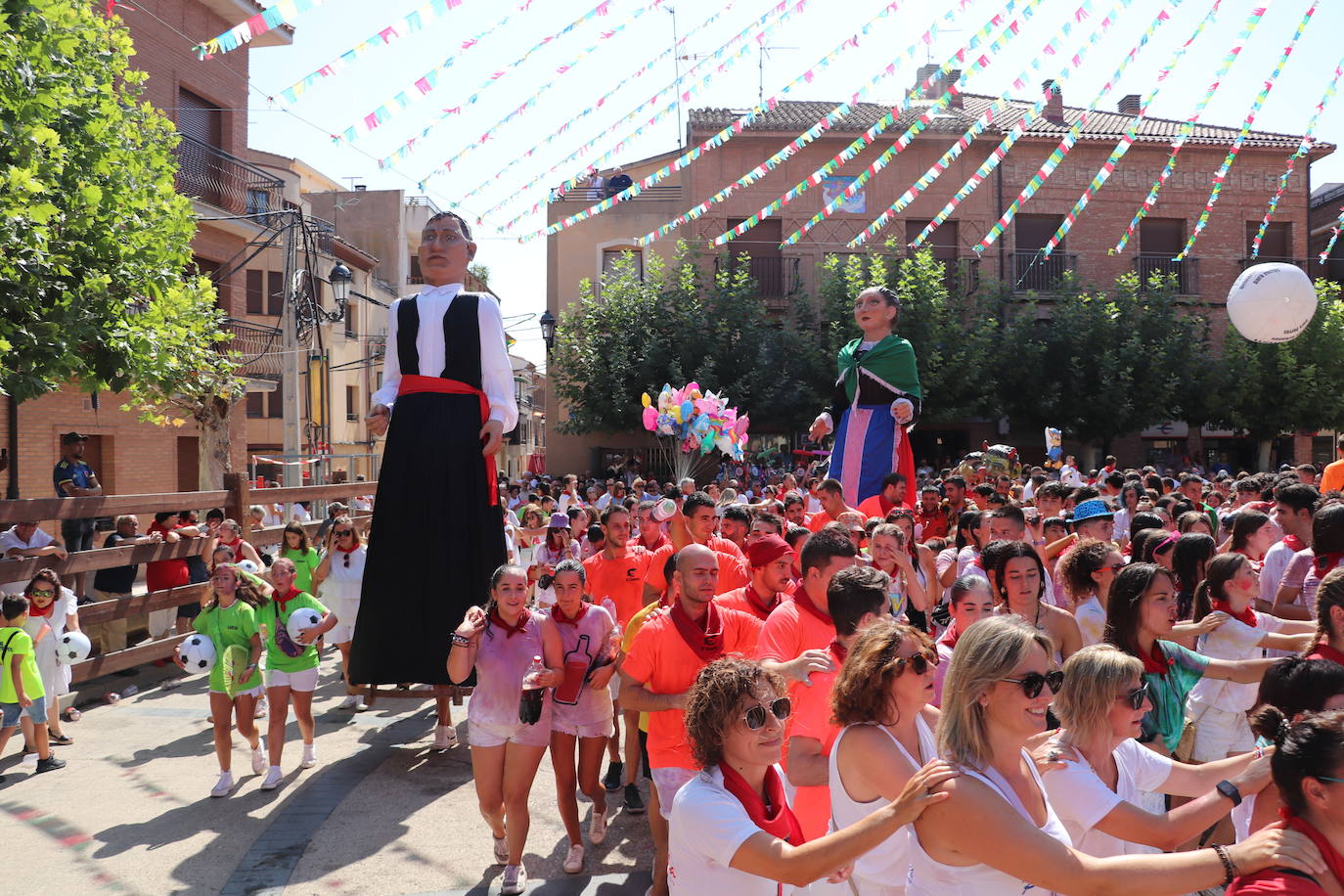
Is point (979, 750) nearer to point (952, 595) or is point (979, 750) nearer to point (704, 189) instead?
point (952, 595)

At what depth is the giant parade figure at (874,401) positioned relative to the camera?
27.0 feet

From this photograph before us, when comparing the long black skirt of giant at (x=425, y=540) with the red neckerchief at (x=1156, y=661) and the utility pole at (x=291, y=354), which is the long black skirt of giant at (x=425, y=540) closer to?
the red neckerchief at (x=1156, y=661)

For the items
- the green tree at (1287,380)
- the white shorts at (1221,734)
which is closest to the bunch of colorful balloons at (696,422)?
the white shorts at (1221,734)

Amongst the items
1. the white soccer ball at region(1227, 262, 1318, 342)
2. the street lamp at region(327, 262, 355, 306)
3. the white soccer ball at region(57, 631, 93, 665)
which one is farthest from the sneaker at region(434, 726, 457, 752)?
the street lamp at region(327, 262, 355, 306)

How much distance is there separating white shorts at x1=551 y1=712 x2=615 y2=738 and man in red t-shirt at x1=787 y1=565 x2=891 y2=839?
1.93m

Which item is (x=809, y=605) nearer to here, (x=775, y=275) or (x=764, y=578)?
(x=764, y=578)

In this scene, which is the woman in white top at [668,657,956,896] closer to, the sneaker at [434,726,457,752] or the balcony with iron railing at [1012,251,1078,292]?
the sneaker at [434,726,457,752]

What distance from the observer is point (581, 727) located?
5.75m

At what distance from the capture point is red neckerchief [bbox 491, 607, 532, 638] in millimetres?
5855

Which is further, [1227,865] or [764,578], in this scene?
[764,578]

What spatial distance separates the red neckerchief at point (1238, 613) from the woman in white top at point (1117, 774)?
66.4 inches

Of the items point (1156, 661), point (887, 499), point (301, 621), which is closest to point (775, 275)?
point (887, 499)

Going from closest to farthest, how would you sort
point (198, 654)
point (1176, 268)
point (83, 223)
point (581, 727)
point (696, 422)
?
point (581, 727) → point (198, 654) → point (83, 223) → point (696, 422) → point (1176, 268)

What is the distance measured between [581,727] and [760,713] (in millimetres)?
2913
